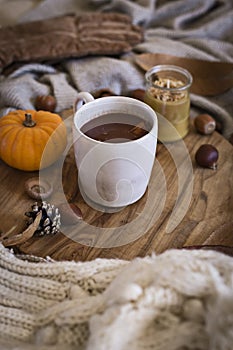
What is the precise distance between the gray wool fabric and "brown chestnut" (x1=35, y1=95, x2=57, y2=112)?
0.06 feet

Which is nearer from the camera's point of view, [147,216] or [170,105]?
[147,216]

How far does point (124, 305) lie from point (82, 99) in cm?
45

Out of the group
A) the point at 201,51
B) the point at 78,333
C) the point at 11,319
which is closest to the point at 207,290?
the point at 78,333

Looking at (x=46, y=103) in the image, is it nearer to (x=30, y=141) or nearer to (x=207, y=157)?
(x=30, y=141)

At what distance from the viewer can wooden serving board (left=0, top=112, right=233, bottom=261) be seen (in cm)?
83

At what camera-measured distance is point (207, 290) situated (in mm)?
642

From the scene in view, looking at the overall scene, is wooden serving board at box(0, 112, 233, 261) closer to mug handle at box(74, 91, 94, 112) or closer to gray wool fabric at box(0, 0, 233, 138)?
mug handle at box(74, 91, 94, 112)

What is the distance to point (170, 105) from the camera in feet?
3.34

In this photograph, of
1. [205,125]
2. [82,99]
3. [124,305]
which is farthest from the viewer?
[205,125]

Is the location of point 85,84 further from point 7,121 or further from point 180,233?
point 180,233

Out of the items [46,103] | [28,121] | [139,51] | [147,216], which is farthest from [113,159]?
[139,51]

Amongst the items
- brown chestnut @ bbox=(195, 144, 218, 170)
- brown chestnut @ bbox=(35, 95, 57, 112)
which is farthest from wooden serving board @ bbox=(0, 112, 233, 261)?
brown chestnut @ bbox=(35, 95, 57, 112)

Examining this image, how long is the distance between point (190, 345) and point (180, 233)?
9.5 inches

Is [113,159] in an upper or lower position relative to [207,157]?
upper
